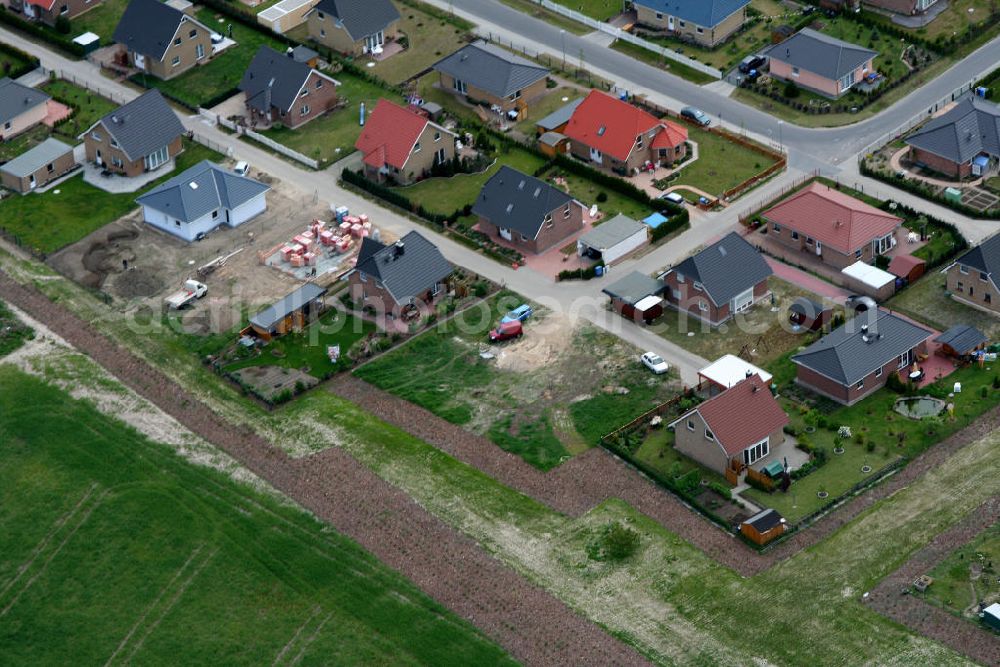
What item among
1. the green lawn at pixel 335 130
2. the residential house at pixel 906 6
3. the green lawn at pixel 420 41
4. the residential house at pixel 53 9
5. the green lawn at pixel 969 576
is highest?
the residential house at pixel 53 9

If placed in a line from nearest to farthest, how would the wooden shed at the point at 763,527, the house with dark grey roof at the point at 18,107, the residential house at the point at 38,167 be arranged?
the wooden shed at the point at 763,527, the residential house at the point at 38,167, the house with dark grey roof at the point at 18,107

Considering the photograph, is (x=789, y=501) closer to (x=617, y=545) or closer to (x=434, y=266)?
(x=617, y=545)

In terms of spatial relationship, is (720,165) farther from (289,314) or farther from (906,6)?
(289,314)

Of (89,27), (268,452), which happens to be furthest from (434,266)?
(89,27)

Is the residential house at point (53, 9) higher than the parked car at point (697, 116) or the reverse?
higher

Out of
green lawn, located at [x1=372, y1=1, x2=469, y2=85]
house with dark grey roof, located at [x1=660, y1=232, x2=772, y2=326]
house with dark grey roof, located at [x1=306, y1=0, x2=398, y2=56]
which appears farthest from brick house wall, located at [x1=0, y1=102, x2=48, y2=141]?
house with dark grey roof, located at [x1=660, y1=232, x2=772, y2=326]

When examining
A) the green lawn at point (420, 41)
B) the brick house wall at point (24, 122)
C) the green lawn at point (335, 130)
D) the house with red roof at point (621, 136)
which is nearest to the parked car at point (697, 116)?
the house with red roof at point (621, 136)

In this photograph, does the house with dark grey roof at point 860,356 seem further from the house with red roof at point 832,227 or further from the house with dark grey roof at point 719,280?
the house with red roof at point 832,227
